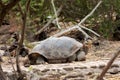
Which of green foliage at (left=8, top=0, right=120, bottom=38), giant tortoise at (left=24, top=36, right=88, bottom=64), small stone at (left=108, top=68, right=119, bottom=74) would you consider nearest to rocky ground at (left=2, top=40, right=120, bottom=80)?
small stone at (left=108, top=68, right=119, bottom=74)

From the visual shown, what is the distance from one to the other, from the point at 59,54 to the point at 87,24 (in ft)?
9.83

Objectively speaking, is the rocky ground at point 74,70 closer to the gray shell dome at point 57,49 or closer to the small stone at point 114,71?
the small stone at point 114,71

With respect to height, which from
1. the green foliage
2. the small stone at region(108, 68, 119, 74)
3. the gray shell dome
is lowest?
the small stone at region(108, 68, 119, 74)

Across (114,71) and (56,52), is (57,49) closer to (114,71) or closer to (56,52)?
(56,52)

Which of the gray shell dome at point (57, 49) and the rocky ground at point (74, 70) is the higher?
the gray shell dome at point (57, 49)

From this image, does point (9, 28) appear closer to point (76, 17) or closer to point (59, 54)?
point (76, 17)

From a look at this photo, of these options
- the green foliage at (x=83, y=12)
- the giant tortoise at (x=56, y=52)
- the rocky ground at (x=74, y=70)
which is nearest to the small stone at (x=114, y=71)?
the rocky ground at (x=74, y=70)

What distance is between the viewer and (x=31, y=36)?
9.51 m

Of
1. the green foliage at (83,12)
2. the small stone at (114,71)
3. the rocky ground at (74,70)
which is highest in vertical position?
the green foliage at (83,12)

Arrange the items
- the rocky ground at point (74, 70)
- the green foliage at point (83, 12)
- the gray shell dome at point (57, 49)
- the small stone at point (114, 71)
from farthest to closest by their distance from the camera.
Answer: the green foliage at point (83, 12), the gray shell dome at point (57, 49), the small stone at point (114, 71), the rocky ground at point (74, 70)

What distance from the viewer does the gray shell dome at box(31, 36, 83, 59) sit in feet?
23.0

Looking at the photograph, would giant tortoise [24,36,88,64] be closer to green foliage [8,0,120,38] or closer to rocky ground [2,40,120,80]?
rocky ground [2,40,120,80]

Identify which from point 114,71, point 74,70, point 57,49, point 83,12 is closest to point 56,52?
point 57,49

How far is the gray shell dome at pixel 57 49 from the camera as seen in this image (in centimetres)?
702
